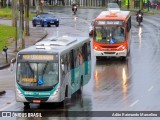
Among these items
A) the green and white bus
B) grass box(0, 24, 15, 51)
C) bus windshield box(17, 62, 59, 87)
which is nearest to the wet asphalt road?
the green and white bus

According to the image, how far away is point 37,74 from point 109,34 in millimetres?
19466

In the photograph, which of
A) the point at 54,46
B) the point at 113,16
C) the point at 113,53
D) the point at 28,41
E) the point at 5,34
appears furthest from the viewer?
the point at 5,34

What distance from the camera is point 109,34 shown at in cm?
4703

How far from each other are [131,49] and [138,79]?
16881 millimetres

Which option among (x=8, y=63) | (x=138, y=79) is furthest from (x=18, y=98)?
(x=8, y=63)

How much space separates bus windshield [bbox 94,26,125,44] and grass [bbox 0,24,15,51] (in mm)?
10883

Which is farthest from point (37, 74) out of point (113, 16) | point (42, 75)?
point (113, 16)

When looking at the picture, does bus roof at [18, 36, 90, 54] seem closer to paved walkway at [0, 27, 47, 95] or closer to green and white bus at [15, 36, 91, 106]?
green and white bus at [15, 36, 91, 106]

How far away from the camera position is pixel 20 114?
26.9m

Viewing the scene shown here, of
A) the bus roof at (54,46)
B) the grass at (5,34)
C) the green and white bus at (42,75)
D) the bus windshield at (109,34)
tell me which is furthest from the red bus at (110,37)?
the green and white bus at (42,75)

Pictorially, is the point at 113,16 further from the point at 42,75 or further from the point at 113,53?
the point at 42,75

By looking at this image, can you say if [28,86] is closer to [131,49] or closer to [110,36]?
[110,36]

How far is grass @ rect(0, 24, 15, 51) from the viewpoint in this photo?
57987 mm

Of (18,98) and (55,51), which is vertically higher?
(55,51)
